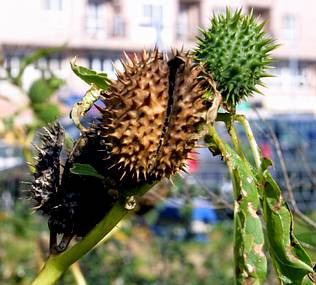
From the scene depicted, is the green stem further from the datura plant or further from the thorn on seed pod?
the thorn on seed pod

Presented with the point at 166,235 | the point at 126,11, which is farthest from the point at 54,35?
the point at 166,235

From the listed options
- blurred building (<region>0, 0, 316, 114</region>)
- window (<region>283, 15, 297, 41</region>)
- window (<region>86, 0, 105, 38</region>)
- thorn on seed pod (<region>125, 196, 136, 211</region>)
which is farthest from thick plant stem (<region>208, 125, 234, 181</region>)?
window (<region>283, 15, 297, 41</region>)

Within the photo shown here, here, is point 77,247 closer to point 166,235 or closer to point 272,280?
point 272,280

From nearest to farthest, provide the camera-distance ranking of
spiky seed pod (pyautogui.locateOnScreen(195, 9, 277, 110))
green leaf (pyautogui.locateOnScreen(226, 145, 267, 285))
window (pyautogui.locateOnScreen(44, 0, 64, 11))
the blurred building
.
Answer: green leaf (pyautogui.locateOnScreen(226, 145, 267, 285)), spiky seed pod (pyautogui.locateOnScreen(195, 9, 277, 110)), the blurred building, window (pyautogui.locateOnScreen(44, 0, 64, 11))

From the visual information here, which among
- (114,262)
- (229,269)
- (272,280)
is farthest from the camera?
(229,269)

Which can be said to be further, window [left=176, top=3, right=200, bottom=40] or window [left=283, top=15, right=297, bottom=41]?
window [left=283, top=15, right=297, bottom=41]

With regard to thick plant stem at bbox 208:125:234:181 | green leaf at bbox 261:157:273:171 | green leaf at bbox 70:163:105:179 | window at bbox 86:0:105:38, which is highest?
window at bbox 86:0:105:38

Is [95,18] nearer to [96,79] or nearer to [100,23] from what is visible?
[100,23]

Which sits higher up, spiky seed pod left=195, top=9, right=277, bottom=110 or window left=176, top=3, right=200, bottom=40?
window left=176, top=3, right=200, bottom=40
